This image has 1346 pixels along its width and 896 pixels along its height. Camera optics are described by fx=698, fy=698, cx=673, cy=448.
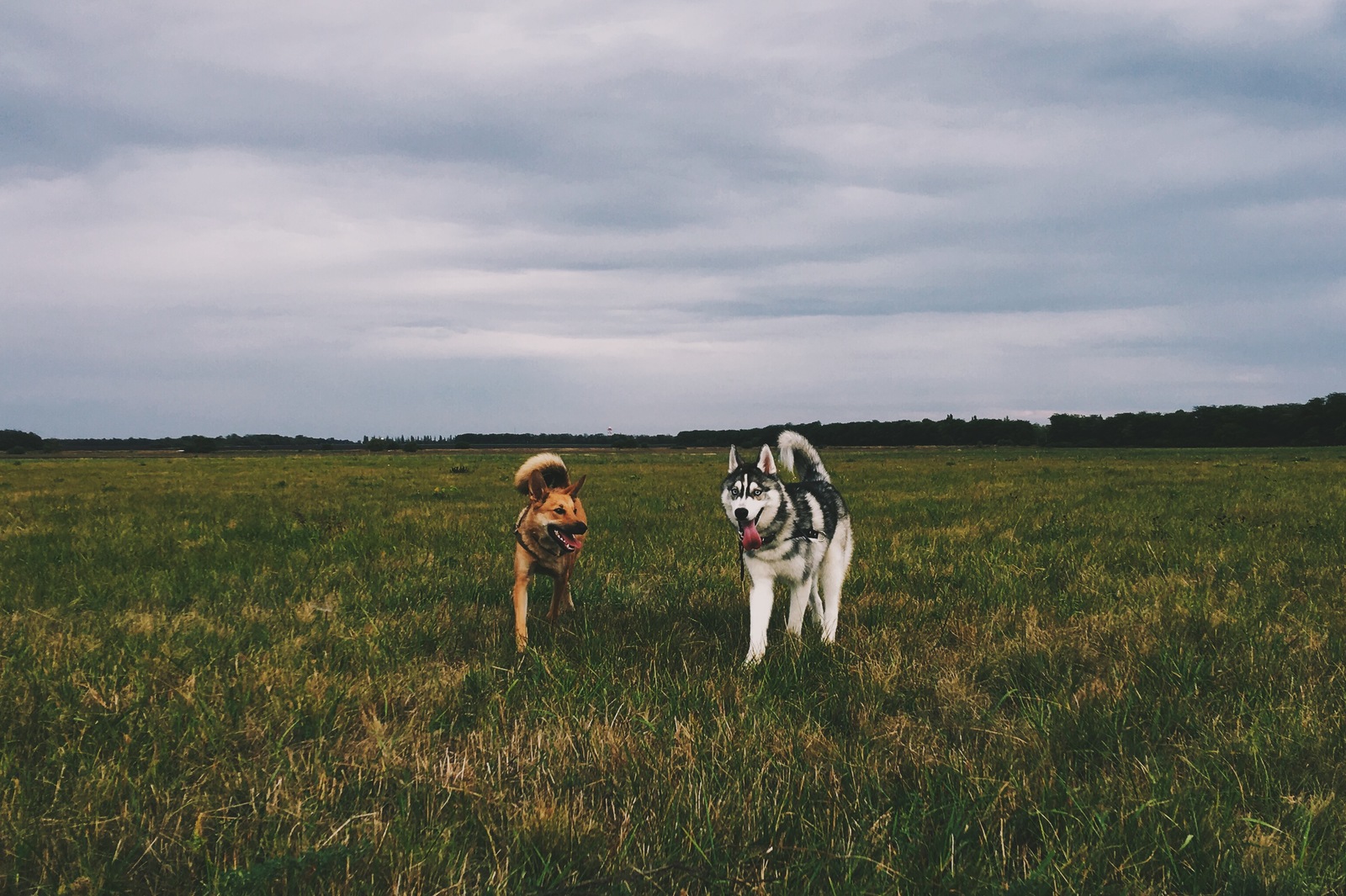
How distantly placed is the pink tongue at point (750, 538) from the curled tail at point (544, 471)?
1.81 metres

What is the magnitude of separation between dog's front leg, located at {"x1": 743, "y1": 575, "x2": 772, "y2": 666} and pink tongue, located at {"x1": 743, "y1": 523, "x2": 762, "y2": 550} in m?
0.27

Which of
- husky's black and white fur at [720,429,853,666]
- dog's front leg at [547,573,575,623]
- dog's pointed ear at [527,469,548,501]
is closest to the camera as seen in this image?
husky's black and white fur at [720,429,853,666]

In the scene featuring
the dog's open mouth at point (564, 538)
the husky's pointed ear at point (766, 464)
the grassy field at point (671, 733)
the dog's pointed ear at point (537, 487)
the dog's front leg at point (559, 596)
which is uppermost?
the husky's pointed ear at point (766, 464)

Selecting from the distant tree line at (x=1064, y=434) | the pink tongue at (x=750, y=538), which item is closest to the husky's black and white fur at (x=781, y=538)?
the pink tongue at (x=750, y=538)

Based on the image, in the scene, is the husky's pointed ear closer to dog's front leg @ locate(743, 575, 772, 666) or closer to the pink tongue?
the pink tongue

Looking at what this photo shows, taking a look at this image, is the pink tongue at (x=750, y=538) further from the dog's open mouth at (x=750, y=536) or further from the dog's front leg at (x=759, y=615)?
the dog's front leg at (x=759, y=615)

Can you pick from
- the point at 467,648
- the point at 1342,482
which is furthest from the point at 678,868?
the point at 1342,482

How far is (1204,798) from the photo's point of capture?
9.14 ft

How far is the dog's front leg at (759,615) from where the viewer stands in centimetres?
463

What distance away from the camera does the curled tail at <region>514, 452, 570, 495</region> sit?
5.72 m

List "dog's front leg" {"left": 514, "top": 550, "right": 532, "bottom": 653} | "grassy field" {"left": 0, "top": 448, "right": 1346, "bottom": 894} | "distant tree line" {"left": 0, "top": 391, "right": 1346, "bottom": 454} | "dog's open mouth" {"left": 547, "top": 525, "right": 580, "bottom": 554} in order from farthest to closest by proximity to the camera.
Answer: "distant tree line" {"left": 0, "top": 391, "right": 1346, "bottom": 454}, "dog's open mouth" {"left": 547, "top": 525, "right": 580, "bottom": 554}, "dog's front leg" {"left": 514, "top": 550, "right": 532, "bottom": 653}, "grassy field" {"left": 0, "top": 448, "right": 1346, "bottom": 894}

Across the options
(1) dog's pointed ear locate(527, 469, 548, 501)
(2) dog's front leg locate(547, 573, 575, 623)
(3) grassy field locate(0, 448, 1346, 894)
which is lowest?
(3) grassy field locate(0, 448, 1346, 894)

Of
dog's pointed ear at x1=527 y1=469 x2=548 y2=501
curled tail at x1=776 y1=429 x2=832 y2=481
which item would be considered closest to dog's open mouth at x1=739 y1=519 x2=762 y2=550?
curled tail at x1=776 y1=429 x2=832 y2=481

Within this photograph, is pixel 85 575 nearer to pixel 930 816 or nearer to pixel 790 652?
pixel 790 652
